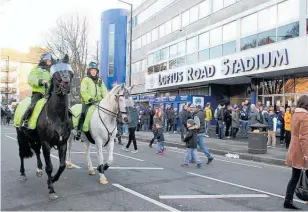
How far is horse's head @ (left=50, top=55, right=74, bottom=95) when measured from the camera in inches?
233

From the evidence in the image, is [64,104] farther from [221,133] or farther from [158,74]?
[158,74]

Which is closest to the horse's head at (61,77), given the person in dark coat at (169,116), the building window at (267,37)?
the building window at (267,37)

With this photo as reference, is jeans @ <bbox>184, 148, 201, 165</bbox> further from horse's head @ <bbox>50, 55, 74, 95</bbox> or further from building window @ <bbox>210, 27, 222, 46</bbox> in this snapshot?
building window @ <bbox>210, 27, 222, 46</bbox>

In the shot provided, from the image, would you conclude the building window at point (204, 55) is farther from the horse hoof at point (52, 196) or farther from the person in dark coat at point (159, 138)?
the horse hoof at point (52, 196)

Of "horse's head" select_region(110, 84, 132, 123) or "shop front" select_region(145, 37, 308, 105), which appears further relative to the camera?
"shop front" select_region(145, 37, 308, 105)

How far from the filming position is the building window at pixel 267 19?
20.5 metres

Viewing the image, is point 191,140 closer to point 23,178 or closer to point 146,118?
point 23,178

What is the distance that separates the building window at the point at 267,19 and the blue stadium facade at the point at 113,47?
20704mm

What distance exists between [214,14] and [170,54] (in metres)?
7.70

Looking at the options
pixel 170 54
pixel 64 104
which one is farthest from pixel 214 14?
pixel 64 104

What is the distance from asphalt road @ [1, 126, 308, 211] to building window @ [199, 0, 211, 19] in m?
20.3

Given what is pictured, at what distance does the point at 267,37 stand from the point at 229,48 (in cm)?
392

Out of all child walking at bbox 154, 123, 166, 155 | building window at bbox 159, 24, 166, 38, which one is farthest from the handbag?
building window at bbox 159, 24, 166, 38

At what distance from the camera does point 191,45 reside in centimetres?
2958
